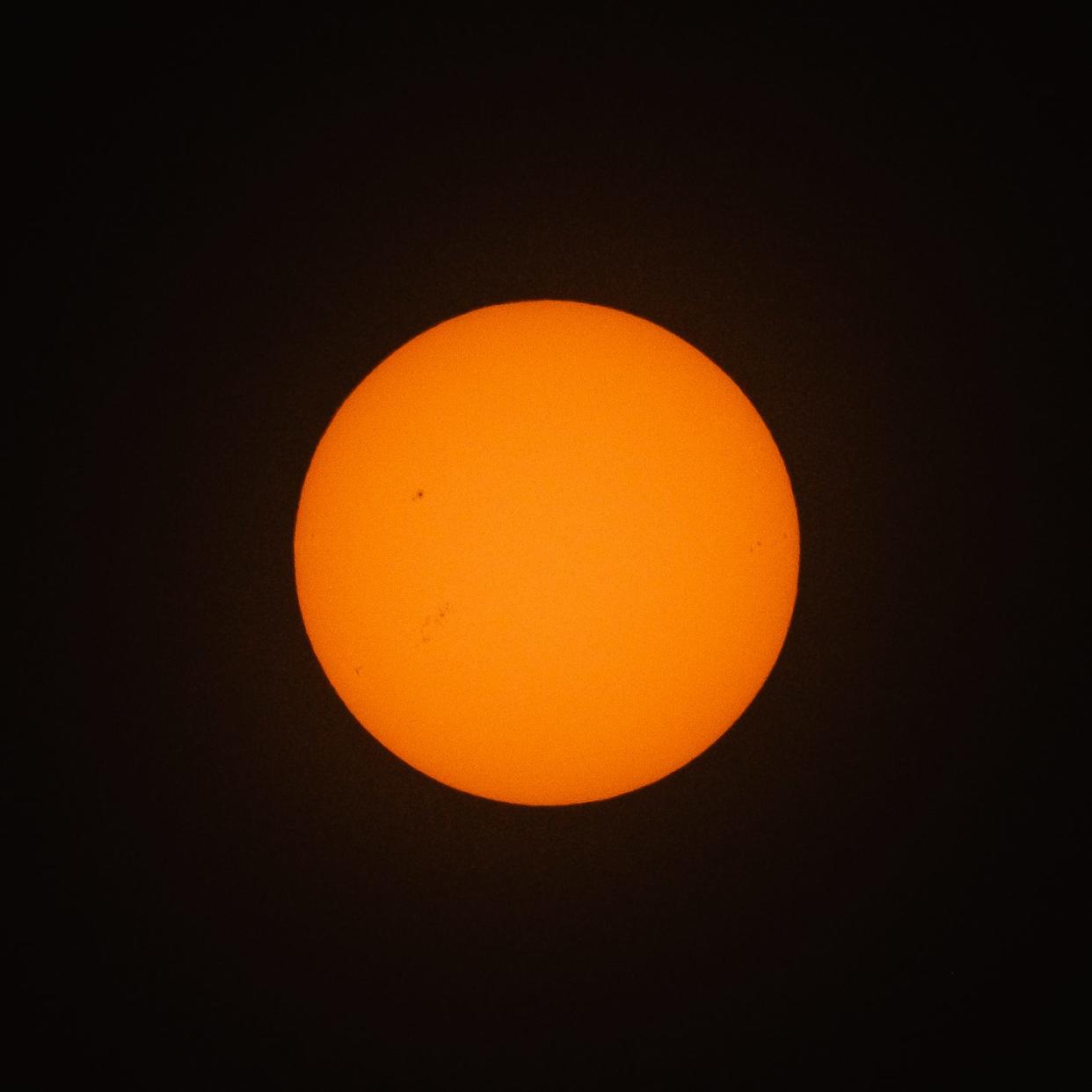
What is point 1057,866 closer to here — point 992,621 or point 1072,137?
point 992,621

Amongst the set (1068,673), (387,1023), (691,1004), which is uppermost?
(1068,673)

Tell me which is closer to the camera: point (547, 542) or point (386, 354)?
point (547, 542)

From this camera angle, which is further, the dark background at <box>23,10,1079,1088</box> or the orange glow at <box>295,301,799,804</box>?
the dark background at <box>23,10,1079,1088</box>

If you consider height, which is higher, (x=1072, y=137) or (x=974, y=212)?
(x=1072, y=137)

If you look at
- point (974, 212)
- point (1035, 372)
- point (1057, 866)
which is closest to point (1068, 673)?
point (1057, 866)
